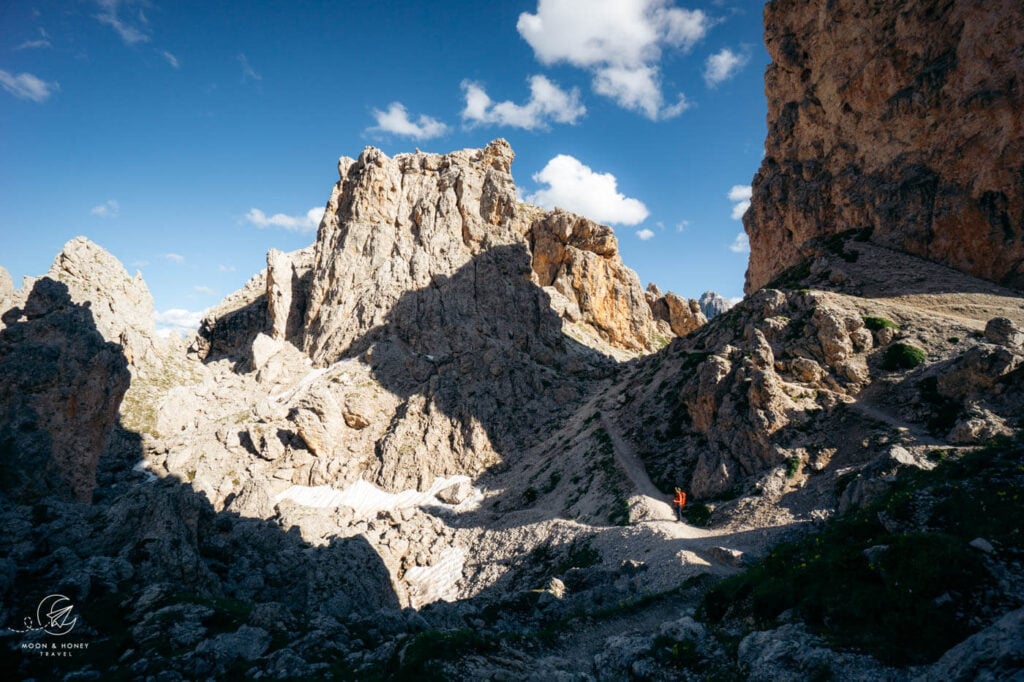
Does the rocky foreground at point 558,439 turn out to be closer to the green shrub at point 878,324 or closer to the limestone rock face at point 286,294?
the limestone rock face at point 286,294

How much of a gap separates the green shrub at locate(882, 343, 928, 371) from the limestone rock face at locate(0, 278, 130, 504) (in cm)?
5916

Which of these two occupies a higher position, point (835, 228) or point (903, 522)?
point (835, 228)

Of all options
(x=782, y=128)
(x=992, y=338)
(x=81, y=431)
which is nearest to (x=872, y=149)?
(x=782, y=128)

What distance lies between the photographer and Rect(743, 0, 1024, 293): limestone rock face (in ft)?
155

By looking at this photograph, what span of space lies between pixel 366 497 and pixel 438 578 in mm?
21683

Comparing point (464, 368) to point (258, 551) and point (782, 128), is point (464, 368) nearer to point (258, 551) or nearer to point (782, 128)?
point (258, 551)

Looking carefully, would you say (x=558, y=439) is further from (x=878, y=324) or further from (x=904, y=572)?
(x=904, y=572)

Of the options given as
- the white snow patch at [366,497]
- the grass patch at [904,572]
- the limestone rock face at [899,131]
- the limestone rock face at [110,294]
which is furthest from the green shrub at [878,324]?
the limestone rock face at [110,294]

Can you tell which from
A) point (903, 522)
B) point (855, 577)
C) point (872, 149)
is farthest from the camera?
point (872, 149)

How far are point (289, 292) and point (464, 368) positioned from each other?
41.3 m

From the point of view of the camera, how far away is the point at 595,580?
28.9m

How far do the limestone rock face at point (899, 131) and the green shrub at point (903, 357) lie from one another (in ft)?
60.7

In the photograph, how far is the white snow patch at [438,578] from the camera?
3994cm

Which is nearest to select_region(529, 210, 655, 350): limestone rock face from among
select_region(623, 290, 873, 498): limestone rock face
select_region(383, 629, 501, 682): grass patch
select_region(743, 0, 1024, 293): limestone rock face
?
select_region(743, 0, 1024, 293): limestone rock face
